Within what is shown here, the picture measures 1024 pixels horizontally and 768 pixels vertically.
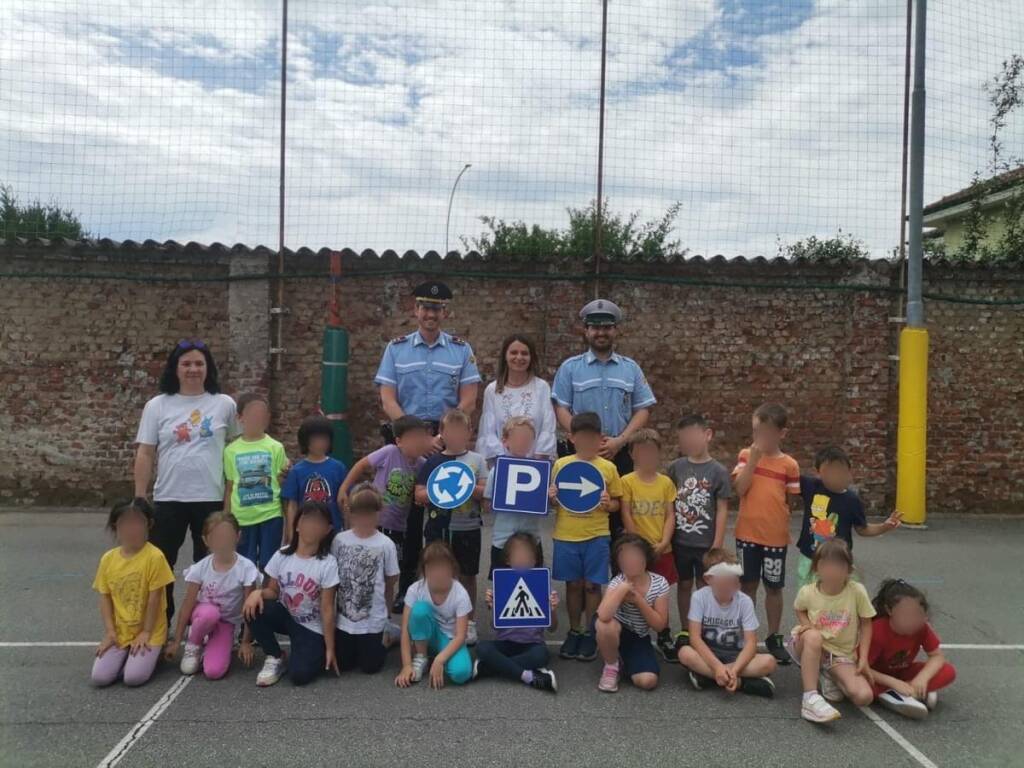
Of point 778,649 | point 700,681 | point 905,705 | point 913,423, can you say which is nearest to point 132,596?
point 700,681

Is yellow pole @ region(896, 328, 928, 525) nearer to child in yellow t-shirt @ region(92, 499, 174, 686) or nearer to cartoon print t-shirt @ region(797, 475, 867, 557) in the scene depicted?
cartoon print t-shirt @ region(797, 475, 867, 557)

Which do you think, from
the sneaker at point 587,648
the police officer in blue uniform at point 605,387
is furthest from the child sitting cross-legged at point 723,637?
the police officer in blue uniform at point 605,387

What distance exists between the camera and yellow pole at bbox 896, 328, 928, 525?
823cm

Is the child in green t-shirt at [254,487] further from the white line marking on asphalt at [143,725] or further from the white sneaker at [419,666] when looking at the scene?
the white sneaker at [419,666]

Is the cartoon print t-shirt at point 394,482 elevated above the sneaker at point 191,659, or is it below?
above

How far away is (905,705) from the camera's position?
12.6ft

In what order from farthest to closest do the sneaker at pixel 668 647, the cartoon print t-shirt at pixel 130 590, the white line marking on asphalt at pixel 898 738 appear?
the sneaker at pixel 668 647, the cartoon print t-shirt at pixel 130 590, the white line marking on asphalt at pixel 898 738

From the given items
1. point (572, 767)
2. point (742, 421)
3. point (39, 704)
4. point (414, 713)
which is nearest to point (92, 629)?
point (39, 704)

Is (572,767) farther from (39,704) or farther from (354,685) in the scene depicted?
(39,704)

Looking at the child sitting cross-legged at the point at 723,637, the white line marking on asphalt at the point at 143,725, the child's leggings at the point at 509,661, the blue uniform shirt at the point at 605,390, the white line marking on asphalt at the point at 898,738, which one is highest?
the blue uniform shirt at the point at 605,390

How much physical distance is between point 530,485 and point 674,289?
4.85 m

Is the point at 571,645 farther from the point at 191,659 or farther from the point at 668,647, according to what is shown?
the point at 191,659

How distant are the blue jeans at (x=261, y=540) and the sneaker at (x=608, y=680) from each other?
2258 millimetres

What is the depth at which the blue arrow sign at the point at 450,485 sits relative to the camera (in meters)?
4.65
